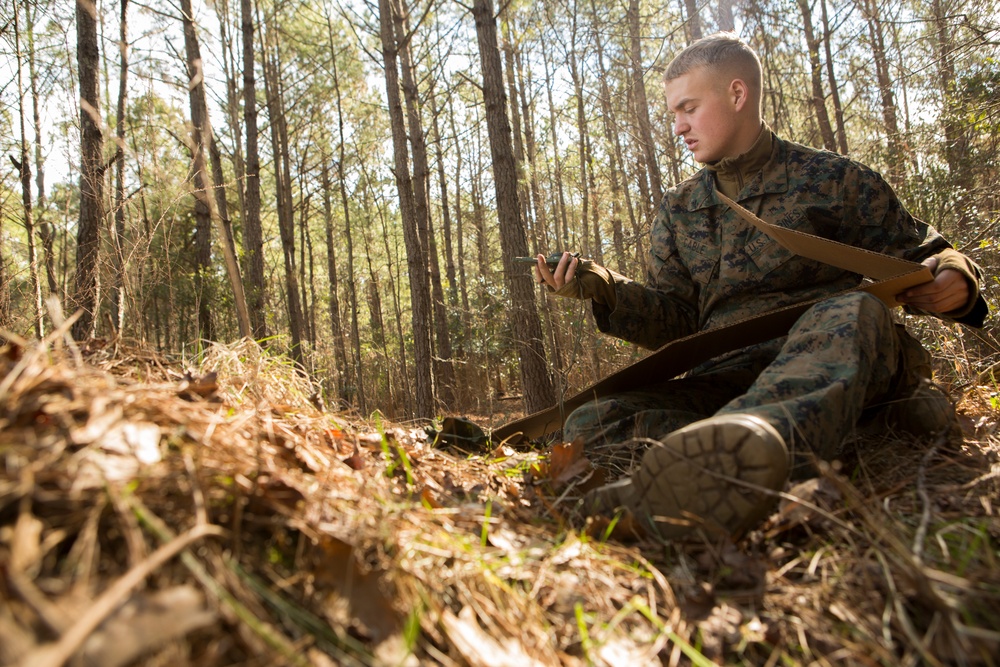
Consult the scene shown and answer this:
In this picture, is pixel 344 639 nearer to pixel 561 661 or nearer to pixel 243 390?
pixel 561 661

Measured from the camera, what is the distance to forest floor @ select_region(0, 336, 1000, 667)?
0.74 meters

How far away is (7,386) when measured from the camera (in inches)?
36.8

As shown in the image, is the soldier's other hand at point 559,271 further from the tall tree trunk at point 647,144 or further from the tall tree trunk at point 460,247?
the tall tree trunk at point 460,247

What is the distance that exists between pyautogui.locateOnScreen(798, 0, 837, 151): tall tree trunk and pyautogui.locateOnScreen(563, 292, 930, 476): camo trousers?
6874mm

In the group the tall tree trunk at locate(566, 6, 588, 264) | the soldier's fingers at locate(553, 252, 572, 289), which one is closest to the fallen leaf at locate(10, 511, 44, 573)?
the soldier's fingers at locate(553, 252, 572, 289)

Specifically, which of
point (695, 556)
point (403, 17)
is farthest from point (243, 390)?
point (403, 17)

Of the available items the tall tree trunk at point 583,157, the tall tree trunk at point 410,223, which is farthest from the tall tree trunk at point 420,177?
Answer: the tall tree trunk at point 583,157

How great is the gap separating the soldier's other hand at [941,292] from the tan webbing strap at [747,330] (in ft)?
0.18

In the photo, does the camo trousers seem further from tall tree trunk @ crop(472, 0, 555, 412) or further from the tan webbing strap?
tall tree trunk @ crop(472, 0, 555, 412)

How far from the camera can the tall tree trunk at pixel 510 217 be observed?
5324 mm

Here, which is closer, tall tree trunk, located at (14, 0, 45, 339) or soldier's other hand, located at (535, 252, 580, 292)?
soldier's other hand, located at (535, 252, 580, 292)

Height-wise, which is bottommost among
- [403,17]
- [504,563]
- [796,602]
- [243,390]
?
[796,602]

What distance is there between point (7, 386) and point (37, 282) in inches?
200

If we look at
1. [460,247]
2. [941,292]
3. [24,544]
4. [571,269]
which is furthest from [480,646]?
[460,247]
